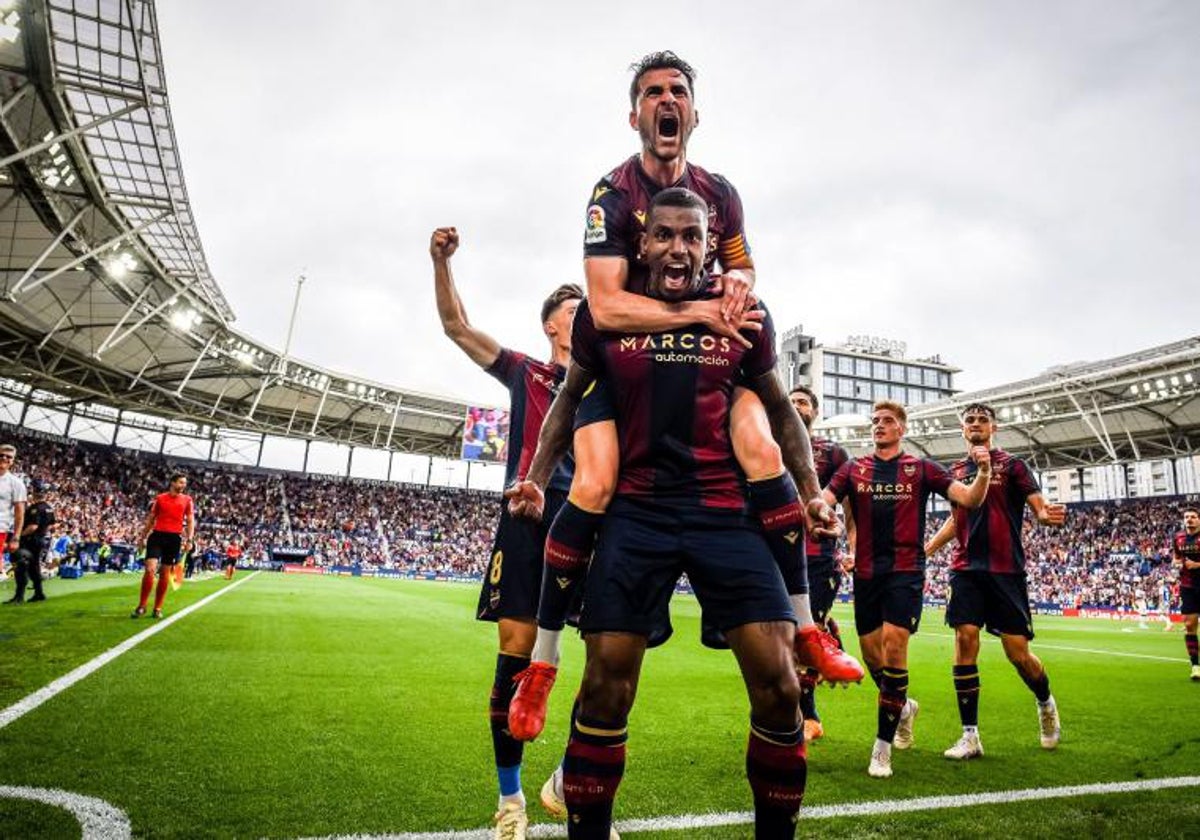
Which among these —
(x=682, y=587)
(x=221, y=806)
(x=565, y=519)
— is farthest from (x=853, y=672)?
(x=682, y=587)

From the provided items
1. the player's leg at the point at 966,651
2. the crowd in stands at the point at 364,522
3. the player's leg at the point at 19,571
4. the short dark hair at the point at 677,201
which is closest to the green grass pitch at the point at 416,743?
the player's leg at the point at 966,651

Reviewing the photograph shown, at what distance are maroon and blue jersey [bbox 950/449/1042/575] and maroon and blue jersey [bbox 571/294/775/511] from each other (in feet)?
13.9

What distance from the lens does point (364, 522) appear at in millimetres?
51844

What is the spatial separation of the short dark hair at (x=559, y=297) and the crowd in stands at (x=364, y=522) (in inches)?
1359

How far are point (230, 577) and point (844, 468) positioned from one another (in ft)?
87.8

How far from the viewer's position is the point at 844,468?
6.07m

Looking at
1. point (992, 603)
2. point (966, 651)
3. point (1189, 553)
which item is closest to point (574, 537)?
point (966, 651)

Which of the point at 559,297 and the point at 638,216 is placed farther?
the point at 559,297

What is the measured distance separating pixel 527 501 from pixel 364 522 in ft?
171

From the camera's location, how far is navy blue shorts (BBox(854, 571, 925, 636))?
5.46 metres

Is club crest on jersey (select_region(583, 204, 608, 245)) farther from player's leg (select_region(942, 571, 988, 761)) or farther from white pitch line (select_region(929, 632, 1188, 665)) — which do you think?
white pitch line (select_region(929, 632, 1188, 665))

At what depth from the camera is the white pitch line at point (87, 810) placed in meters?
2.80

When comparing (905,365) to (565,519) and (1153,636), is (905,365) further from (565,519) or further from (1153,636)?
(565,519)

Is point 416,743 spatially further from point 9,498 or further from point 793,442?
point 9,498
